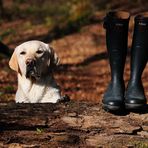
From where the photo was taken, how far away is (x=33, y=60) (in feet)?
19.2

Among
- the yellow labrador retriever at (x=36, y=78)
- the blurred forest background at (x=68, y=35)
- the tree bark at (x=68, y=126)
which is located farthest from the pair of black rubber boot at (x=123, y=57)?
the blurred forest background at (x=68, y=35)

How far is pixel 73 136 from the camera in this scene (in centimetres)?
488

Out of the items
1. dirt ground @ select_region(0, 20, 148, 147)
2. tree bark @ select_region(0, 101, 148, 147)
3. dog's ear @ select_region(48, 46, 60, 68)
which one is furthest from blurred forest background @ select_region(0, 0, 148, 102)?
tree bark @ select_region(0, 101, 148, 147)

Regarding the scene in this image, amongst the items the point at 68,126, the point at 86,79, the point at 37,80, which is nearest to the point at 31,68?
the point at 37,80

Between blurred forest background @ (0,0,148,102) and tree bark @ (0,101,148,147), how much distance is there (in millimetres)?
3284

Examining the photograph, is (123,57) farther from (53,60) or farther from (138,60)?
(53,60)

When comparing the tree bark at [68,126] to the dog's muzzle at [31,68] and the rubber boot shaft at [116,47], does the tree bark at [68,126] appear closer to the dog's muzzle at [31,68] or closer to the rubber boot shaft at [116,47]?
the rubber boot shaft at [116,47]

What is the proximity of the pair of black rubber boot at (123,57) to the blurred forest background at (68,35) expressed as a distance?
353cm

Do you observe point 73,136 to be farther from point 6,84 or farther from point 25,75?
point 6,84

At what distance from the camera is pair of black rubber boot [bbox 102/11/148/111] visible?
5.18 m

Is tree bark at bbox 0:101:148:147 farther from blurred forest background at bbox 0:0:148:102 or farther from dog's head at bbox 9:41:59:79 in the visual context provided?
blurred forest background at bbox 0:0:148:102

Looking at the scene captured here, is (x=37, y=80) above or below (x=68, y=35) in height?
above

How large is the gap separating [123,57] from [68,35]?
12.7m

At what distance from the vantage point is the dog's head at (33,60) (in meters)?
5.84
